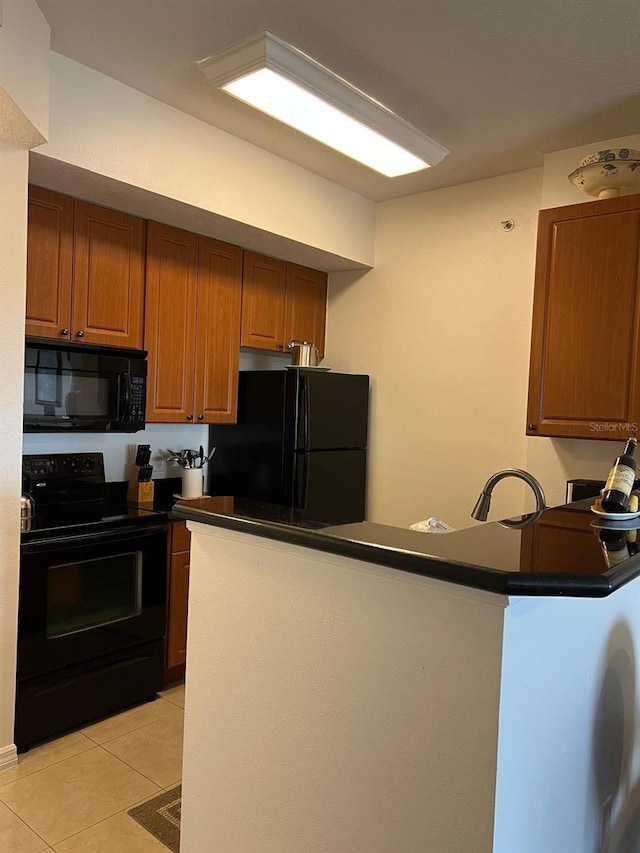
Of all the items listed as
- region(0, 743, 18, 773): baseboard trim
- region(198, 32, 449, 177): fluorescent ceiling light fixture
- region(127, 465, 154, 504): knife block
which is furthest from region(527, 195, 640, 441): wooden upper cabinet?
region(0, 743, 18, 773): baseboard trim

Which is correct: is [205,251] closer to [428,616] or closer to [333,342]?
[333,342]

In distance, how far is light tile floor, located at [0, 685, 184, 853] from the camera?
2.03 metres

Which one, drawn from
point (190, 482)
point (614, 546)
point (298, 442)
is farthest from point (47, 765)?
point (614, 546)

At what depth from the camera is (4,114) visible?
2.05m

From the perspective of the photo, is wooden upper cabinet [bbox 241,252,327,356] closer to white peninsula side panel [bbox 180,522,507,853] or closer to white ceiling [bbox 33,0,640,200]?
white ceiling [bbox 33,0,640,200]

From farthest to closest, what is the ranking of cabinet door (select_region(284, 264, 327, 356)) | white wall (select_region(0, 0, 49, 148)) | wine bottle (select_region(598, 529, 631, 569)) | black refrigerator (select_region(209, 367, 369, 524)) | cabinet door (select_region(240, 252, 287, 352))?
cabinet door (select_region(284, 264, 327, 356)) < cabinet door (select_region(240, 252, 287, 352)) < black refrigerator (select_region(209, 367, 369, 524)) < white wall (select_region(0, 0, 49, 148)) < wine bottle (select_region(598, 529, 631, 569))

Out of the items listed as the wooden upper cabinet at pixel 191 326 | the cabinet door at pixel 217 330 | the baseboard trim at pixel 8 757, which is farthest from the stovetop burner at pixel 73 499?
the baseboard trim at pixel 8 757

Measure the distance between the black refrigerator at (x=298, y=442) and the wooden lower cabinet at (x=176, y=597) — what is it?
564 millimetres

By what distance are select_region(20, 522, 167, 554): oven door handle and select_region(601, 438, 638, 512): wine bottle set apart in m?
1.94

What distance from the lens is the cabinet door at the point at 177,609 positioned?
3.03 meters

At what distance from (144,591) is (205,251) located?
1.69m

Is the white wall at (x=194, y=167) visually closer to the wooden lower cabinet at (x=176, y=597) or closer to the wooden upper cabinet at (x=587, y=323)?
the wooden upper cabinet at (x=587, y=323)

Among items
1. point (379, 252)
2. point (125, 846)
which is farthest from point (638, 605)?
point (379, 252)

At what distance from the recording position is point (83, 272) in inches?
110
